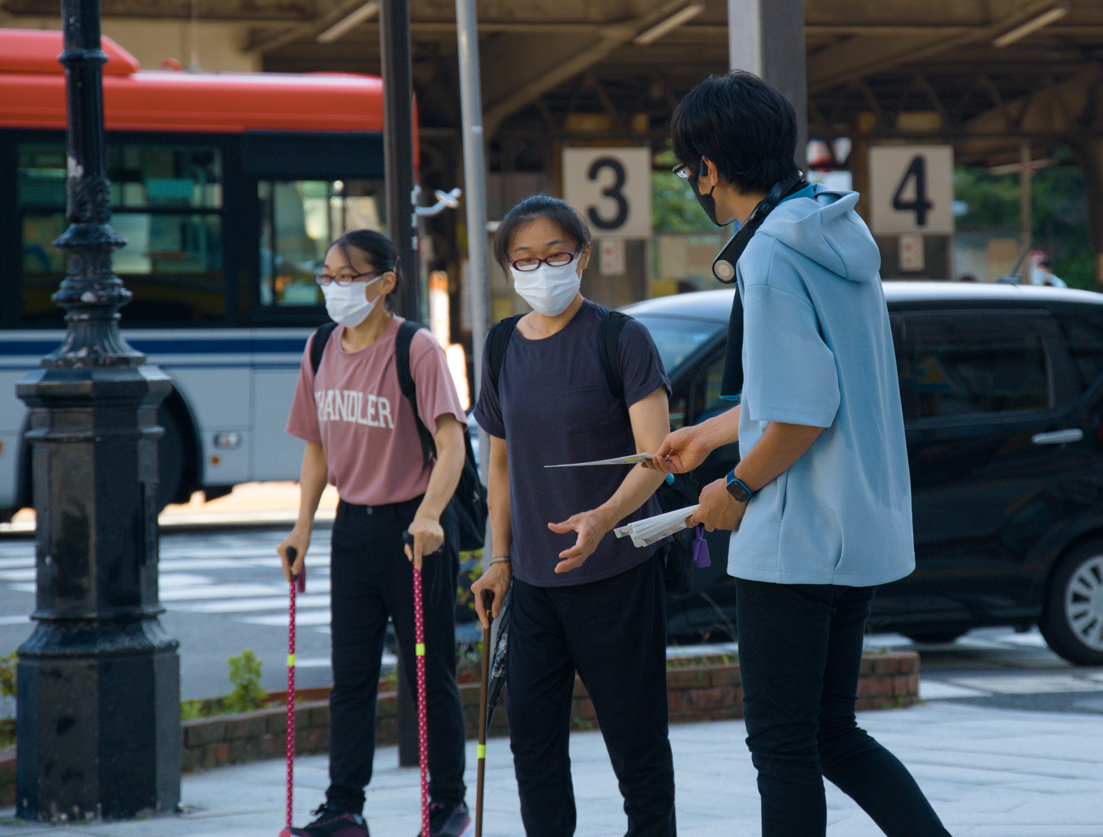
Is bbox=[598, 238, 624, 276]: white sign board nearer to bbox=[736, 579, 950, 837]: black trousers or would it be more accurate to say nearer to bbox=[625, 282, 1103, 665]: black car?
bbox=[625, 282, 1103, 665]: black car

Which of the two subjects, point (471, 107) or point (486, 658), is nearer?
point (486, 658)

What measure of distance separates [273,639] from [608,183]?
51.7 ft

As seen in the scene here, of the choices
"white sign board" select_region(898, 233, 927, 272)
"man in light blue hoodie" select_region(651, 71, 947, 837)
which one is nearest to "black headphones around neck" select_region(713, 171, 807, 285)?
"man in light blue hoodie" select_region(651, 71, 947, 837)

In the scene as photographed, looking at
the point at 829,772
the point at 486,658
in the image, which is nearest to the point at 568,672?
the point at 486,658

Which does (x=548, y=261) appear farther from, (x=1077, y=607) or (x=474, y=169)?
(x=1077, y=607)

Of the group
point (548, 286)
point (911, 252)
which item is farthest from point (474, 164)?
point (911, 252)

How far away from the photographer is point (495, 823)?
4.58 meters

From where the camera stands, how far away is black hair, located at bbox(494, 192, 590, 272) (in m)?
3.64

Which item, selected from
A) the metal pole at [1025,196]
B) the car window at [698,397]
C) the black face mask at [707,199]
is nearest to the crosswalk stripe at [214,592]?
the car window at [698,397]

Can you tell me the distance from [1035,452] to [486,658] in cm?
463

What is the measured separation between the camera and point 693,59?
25266mm

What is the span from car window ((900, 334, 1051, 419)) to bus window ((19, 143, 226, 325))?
693 centimetres

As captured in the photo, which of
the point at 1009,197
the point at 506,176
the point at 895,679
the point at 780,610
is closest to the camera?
the point at 780,610

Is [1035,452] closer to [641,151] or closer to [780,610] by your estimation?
[780,610]
